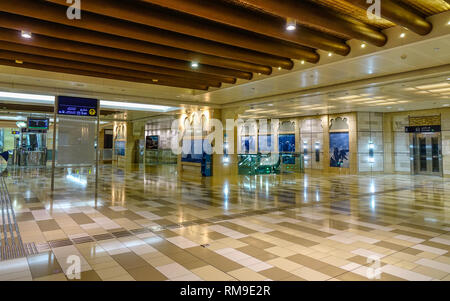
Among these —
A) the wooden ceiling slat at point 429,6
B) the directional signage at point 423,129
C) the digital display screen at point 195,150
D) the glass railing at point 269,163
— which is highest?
the wooden ceiling slat at point 429,6

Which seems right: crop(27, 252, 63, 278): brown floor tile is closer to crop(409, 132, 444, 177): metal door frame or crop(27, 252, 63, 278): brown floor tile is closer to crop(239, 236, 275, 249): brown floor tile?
crop(239, 236, 275, 249): brown floor tile

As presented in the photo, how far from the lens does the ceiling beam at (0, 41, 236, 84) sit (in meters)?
6.52

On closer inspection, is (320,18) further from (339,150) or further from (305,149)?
(305,149)

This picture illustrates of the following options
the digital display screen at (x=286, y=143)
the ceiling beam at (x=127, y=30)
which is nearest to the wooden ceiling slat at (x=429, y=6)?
the ceiling beam at (x=127, y=30)

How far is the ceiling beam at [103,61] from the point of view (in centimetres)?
652

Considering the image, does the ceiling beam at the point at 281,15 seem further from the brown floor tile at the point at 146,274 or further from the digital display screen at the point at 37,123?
the digital display screen at the point at 37,123

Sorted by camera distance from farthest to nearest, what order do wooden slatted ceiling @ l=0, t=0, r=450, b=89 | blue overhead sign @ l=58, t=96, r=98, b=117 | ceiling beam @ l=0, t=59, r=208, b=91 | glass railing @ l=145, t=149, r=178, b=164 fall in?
1. glass railing @ l=145, t=149, r=178, b=164
2. blue overhead sign @ l=58, t=96, r=98, b=117
3. ceiling beam @ l=0, t=59, r=208, b=91
4. wooden slatted ceiling @ l=0, t=0, r=450, b=89

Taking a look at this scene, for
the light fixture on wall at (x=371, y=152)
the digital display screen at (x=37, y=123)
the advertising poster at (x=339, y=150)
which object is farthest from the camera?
the advertising poster at (x=339, y=150)

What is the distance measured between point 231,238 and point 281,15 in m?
3.55

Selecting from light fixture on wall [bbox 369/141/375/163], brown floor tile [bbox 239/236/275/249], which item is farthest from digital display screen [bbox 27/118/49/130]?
light fixture on wall [bbox 369/141/375/163]

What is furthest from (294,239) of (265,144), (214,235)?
(265,144)

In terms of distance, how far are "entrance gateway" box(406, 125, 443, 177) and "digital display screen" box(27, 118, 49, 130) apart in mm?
20639

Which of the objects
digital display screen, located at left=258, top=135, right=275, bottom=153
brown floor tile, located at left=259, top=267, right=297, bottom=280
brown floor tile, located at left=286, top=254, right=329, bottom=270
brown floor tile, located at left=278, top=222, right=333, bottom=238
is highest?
digital display screen, located at left=258, top=135, right=275, bottom=153

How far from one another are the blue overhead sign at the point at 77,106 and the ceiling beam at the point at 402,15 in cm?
803
